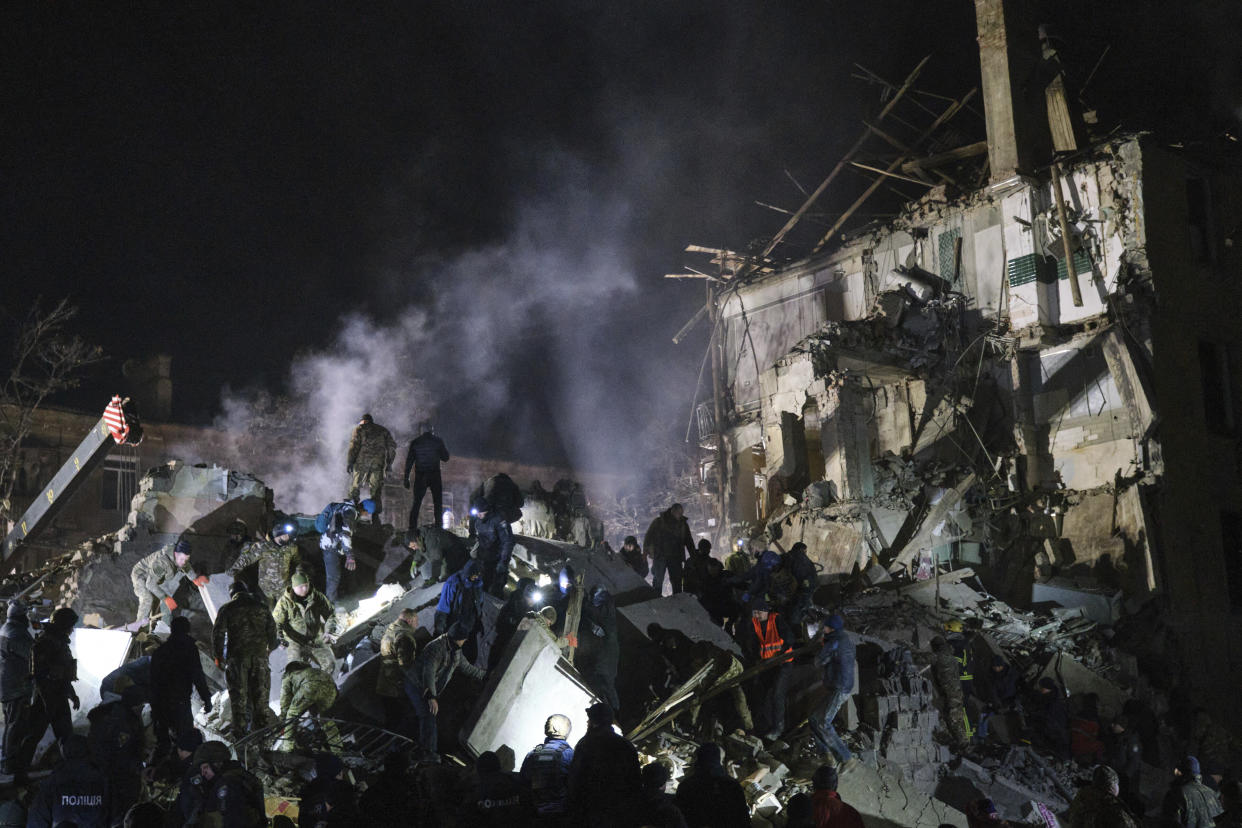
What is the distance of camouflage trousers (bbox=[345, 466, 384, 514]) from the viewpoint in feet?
49.8

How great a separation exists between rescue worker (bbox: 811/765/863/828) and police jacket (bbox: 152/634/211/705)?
5.39 m

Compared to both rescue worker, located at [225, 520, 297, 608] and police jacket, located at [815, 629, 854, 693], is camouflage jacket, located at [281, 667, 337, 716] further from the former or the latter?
police jacket, located at [815, 629, 854, 693]

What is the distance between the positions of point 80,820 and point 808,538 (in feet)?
50.0

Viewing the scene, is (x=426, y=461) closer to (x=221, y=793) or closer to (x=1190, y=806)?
(x=221, y=793)

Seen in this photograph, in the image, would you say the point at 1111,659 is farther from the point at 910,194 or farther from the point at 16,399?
the point at 16,399

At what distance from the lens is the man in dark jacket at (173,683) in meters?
8.96

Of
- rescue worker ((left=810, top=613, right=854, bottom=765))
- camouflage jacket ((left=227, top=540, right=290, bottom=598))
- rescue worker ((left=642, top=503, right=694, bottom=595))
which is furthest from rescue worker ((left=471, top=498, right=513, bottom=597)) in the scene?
rescue worker ((left=810, top=613, right=854, bottom=765))

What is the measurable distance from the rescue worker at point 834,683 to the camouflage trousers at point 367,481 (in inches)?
287

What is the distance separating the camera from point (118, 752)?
24.3ft

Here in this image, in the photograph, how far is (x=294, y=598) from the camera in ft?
32.5

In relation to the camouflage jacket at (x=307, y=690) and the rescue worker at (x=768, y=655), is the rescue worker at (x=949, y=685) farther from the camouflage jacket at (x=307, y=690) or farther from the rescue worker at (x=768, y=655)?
the camouflage jacket at (x=307, y=690)

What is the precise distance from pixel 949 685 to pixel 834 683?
8.75 feet

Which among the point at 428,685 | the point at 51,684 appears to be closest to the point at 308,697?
the point at 428,685

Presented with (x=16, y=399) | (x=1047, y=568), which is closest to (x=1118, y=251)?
(x=1047, y=568)
